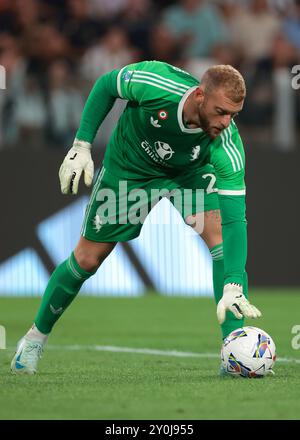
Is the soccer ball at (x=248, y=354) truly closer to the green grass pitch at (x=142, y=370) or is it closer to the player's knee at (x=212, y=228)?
the green grass pitch at (x=142, y=370)

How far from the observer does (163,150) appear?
6.94m

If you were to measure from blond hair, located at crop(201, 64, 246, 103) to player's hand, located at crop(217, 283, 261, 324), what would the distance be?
1.08 m

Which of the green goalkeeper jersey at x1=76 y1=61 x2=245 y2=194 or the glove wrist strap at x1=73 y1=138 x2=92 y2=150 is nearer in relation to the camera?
the green goalkeeper jersey at x1=76 y1=61 x2=245 y2=194

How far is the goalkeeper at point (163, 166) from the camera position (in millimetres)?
6410

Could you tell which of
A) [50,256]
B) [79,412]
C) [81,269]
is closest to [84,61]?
[50,256]

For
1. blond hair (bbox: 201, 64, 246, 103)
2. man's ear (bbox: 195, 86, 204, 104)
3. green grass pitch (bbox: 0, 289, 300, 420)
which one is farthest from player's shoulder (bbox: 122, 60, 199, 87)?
green grass pitch (bbox: 0, 289, 300, 420)

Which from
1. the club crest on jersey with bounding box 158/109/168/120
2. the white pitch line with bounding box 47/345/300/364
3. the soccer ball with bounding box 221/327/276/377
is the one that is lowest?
the white pitch line with bounding box 47/345/300/364

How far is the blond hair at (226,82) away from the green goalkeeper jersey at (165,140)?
1.00ft

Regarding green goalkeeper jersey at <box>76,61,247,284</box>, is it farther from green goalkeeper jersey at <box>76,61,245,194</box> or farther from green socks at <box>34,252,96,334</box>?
green socks at <box>34,252,96,334</box>

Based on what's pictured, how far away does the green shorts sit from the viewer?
7.08 m

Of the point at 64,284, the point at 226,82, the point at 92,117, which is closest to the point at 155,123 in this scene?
the point at 92,117

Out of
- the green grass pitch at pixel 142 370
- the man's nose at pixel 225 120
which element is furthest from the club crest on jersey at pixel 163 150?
the green grass pitch at pixel 142 370

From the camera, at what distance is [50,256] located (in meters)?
13.3
